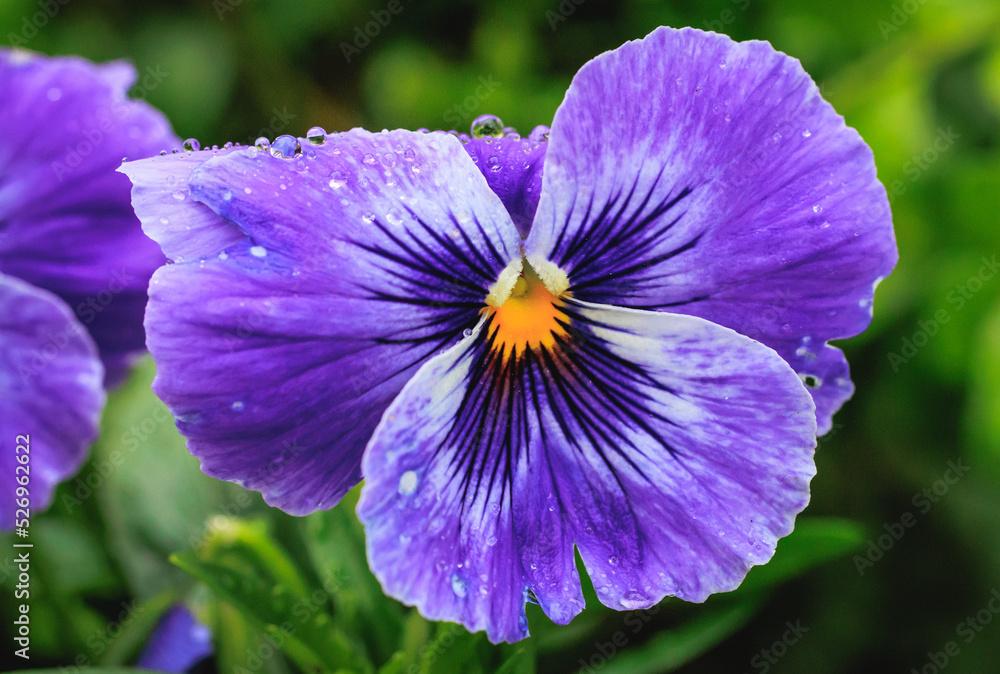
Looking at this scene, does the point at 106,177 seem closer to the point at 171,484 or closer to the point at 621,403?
the point at 171,484

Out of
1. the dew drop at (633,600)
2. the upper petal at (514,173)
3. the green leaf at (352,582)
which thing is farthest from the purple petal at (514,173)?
the green leaf at (352,582)

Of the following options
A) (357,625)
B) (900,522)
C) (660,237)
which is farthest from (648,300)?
(900,522)

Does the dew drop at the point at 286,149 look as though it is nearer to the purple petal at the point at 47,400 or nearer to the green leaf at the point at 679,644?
the purple petal at the point at 47,400

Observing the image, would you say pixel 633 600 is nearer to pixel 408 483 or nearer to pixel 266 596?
pixel 408 483

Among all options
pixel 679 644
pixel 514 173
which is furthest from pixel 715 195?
pixel 679 644

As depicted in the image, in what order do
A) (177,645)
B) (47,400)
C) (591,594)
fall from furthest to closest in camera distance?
(177,645) → (47,400) → (591,594)

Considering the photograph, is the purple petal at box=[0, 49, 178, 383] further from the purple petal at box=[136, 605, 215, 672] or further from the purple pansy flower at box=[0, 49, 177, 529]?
the purple petal at box=[136, 605, 215, 672]

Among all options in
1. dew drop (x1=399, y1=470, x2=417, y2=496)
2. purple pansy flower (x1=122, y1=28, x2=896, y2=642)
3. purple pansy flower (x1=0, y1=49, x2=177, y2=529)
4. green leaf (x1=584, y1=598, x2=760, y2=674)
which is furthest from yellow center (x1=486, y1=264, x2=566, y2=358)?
green leaf (x1=584, y1=598, x2=760, y2=674)

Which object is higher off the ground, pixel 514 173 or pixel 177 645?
pixel 514 173
